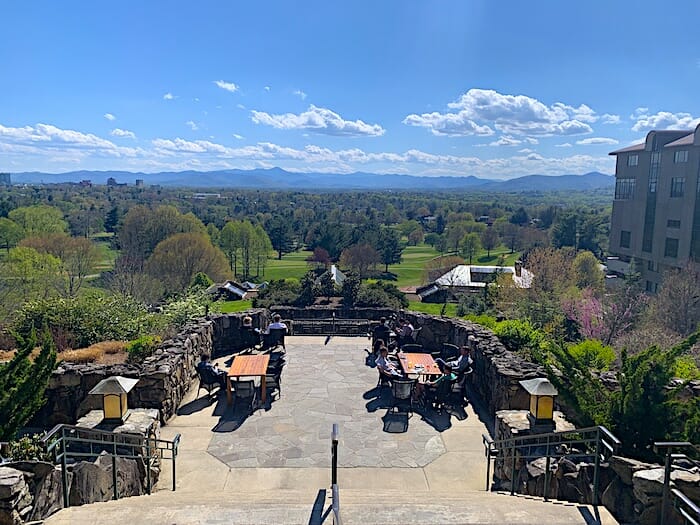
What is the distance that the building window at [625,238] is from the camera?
45.7m

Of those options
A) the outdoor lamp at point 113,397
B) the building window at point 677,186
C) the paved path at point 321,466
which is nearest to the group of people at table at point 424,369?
the paved path at point 321,466

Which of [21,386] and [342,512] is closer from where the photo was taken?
[342,512]

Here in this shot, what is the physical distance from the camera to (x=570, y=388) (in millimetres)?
7660

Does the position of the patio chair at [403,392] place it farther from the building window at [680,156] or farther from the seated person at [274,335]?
the building window at [680,156]

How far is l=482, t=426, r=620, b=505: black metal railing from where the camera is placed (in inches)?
230

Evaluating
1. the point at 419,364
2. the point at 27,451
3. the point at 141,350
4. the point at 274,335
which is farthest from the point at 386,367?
the point at 27,451

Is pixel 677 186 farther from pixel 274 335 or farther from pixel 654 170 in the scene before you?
A: pixel 274 335

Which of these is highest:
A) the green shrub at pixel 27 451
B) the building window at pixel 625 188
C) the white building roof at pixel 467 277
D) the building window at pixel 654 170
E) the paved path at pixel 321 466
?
the building window at pixel 654 170

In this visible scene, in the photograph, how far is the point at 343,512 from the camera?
214 inches

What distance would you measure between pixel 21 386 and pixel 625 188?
162ft

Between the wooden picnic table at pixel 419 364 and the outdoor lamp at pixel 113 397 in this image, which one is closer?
the outdoor lamp at pixel 113 397

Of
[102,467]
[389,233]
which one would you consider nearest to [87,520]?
[102,467]

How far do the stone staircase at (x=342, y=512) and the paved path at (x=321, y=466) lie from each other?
0.01 meters

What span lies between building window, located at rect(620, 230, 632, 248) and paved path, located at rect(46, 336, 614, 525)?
4071 cm
